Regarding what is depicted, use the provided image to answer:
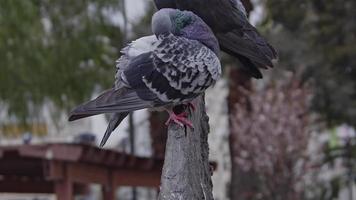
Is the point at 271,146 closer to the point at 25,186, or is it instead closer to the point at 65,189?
the point at 25,186

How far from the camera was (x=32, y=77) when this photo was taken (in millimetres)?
12734

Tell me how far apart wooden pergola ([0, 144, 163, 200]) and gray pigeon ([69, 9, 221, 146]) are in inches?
203

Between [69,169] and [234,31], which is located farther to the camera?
[69,169]

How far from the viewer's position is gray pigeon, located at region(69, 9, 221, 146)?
3195mm

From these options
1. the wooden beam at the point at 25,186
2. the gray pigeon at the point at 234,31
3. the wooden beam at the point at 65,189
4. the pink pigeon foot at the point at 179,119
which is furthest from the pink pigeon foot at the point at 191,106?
the wooden beam at the point at 25,186

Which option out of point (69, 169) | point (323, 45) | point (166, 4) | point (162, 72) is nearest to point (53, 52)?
point (323, 45)

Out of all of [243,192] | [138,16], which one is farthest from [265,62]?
[138,16]

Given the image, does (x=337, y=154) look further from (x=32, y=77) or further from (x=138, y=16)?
(x=32, y=77)

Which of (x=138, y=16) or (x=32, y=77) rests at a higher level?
(x=138, y=16)

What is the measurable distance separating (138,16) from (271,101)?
2641 millimetres

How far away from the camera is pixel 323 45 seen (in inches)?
551

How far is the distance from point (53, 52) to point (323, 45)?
4.18 meters

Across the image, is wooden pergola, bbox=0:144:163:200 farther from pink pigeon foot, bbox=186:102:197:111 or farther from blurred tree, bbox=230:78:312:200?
pink pigeon foot, bbox=186:102:197:111

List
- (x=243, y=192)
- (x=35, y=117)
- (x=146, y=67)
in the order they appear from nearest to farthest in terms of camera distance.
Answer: (x=146, y=67), (x=243, y=192), (x=35, y=117)
